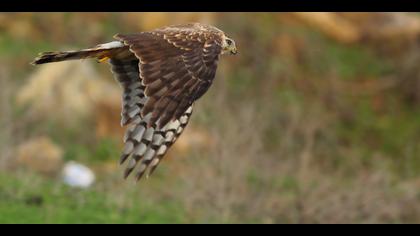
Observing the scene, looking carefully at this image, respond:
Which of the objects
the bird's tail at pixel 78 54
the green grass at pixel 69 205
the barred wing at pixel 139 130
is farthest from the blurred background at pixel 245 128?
the bird's tail at pixel 78 54

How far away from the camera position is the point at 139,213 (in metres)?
12.9

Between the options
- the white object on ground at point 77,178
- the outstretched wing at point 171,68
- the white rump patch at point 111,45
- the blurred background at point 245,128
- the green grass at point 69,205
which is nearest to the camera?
the outstretched wing at point 171,68

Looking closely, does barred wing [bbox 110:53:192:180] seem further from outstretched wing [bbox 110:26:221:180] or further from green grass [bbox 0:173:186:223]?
green grass [bbox 0:173:186:223]

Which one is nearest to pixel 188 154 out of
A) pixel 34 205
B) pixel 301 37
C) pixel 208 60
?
pixel 34 205

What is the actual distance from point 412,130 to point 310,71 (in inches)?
112

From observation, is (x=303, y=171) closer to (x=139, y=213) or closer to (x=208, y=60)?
(x=139, y=213)

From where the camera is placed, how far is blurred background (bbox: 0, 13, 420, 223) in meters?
14.0

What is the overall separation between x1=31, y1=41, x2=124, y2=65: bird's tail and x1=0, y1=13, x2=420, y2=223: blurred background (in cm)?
426

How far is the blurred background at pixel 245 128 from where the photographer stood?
14047 mm

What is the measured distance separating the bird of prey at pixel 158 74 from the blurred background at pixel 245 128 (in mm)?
3524

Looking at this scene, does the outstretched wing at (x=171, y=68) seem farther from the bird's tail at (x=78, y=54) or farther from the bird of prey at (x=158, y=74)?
the bird's tail at (x=78, y=54)

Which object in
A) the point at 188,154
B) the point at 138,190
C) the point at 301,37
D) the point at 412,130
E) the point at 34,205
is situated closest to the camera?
the point at 34,205

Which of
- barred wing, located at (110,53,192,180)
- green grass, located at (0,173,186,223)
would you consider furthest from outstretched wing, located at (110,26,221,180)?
green grass, located at (0,173,186,223)

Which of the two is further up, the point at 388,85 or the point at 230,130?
the point at 388,85
